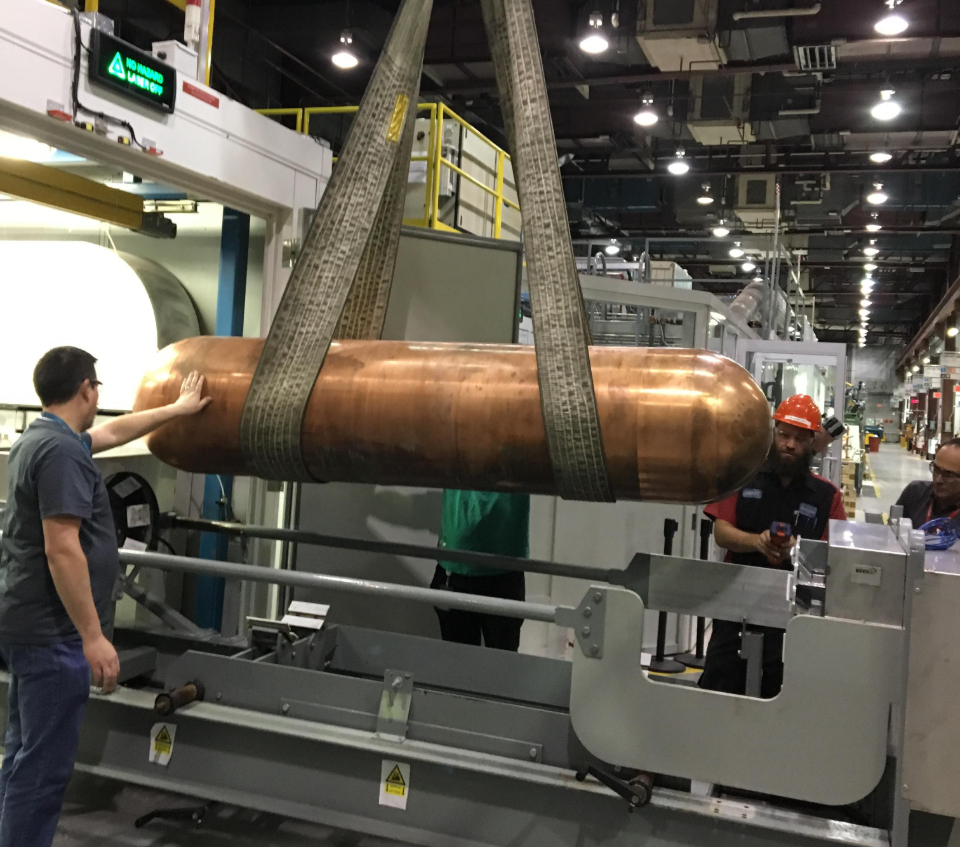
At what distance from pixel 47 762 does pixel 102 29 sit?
2581mm

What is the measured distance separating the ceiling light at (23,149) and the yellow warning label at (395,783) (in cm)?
312

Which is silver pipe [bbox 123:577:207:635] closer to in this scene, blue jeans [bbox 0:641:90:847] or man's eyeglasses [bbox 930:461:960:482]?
blue jeans [bbox 0:641:90:847]

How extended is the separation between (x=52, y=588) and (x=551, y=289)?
1609 millimetres

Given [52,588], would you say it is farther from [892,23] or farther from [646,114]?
[646,114]

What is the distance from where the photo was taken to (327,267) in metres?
2.13

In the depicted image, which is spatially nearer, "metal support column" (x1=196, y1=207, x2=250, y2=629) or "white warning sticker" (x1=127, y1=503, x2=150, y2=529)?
"white warning sticker" (x1=127, y1=503, x2=150, y2=529)

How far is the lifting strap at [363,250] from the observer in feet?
6.20

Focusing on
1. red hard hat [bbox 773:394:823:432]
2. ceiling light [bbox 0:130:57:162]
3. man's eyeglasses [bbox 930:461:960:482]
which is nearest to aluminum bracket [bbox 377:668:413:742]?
red hard hat [bbox 773:394:823:432]

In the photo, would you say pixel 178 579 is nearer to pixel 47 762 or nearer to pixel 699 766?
pixel 47 762

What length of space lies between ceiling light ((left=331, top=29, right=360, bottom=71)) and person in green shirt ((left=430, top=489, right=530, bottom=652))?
5.87 meters

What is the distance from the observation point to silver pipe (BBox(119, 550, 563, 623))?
211 centimetres

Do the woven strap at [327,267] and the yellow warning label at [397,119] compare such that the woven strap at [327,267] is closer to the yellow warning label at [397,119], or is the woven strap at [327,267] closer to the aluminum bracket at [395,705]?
the yellow warning label at [397,119]

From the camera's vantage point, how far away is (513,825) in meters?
2.13

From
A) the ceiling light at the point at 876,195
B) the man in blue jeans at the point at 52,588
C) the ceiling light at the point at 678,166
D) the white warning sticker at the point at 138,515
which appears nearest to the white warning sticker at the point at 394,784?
the man in blue jeans at the point at 52,588
